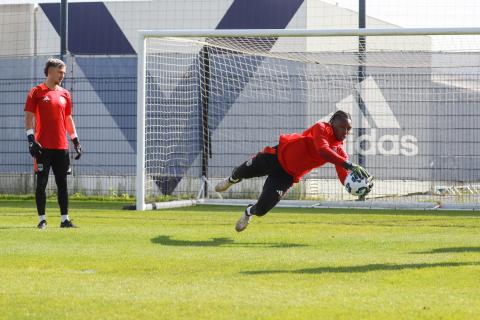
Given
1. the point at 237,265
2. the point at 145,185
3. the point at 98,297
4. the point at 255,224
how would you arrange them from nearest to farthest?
the point at 98,297 → the point at 237,265 → the point at 255,224 → the point at 145,185

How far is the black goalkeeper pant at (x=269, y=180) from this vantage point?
997cm

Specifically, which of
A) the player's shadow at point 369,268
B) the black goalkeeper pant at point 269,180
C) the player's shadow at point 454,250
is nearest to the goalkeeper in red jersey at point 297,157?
the black goalkeeper pant at point 269,180

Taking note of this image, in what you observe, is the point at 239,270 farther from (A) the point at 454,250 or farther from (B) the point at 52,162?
(B) the point at 52,162

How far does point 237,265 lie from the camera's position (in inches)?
291

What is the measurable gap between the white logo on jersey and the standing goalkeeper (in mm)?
6866

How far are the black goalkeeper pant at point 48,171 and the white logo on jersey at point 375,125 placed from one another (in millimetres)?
6810

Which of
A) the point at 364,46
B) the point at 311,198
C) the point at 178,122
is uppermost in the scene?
the point at 364,46

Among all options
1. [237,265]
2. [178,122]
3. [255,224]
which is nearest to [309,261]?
[237,265]

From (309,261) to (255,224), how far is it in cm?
401

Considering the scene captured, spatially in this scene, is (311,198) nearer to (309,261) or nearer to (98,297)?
(309,261)

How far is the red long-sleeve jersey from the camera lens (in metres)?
9.66

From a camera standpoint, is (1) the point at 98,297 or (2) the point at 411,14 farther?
(2) the point at 411,14

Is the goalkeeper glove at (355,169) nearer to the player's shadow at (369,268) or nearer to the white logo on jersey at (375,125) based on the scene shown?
the player's shadow at (369,268)

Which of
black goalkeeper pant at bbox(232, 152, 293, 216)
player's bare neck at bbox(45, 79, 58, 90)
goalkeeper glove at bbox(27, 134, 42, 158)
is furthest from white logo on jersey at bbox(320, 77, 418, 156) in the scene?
goalkeeper glove at bbox(27, 134, 42, 158)
